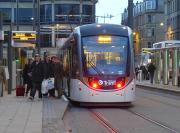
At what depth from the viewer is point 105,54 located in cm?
2403

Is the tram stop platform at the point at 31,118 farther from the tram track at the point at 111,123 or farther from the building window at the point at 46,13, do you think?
the building window at the point at 46,13

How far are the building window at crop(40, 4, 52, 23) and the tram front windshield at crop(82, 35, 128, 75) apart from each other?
7632cm

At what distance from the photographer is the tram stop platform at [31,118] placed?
14620 millimetres

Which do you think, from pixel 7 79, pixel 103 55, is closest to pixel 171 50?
pixel 7 79

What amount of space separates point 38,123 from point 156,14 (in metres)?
147

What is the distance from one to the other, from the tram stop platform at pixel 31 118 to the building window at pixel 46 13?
258 feet

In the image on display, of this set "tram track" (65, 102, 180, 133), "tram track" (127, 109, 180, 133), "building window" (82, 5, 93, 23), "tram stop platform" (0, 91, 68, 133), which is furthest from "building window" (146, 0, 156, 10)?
"tram track" (127, 109, 180, 133)

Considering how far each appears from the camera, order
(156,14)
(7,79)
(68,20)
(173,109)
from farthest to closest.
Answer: (156,14) → (68,20) → (7,79) → (173,109)

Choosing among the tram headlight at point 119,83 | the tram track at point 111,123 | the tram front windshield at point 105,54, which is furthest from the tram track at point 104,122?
the tram front windshield at point 105,54

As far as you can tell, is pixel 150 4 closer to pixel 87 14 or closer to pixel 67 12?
pixel 87 14

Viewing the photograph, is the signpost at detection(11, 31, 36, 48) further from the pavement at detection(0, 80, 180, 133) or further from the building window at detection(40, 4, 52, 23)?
the building window at detection(40, 4, 52, 23)

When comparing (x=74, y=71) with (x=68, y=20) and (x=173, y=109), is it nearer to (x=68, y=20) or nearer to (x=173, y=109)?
(x=173, y=109)

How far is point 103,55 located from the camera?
2398 centimetres

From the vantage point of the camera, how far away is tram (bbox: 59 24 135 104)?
2320 centimetres
